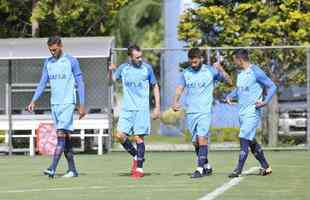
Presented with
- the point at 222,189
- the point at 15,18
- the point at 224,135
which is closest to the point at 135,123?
the point at 222,189

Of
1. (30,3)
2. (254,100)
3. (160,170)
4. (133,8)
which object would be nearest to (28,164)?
(160,170)

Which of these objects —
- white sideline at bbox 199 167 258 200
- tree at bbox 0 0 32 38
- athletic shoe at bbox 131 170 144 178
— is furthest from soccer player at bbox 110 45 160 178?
tree at bbox 0 0 32 38

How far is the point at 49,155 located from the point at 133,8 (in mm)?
34097

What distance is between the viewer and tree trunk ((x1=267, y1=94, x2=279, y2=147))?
83.4 ft

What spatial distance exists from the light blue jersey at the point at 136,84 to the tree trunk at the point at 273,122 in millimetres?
9909

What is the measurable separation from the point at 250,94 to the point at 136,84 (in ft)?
5.72

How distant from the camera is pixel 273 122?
1007 inches

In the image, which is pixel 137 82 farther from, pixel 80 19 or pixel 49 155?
pixel 80 19

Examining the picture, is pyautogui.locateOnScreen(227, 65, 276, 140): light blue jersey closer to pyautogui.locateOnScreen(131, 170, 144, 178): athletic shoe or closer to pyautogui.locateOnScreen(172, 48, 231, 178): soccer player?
pyautogui.locateOnScreen(172, 48, 231, 178): soccer player

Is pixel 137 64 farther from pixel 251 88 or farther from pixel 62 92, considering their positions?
pixel 251 88

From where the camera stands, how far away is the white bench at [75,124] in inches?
955

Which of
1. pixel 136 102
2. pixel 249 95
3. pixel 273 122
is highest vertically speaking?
pixel 249 95

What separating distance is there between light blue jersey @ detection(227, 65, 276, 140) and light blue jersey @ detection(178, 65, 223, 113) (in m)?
0.51

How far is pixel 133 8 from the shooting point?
57281 mm
